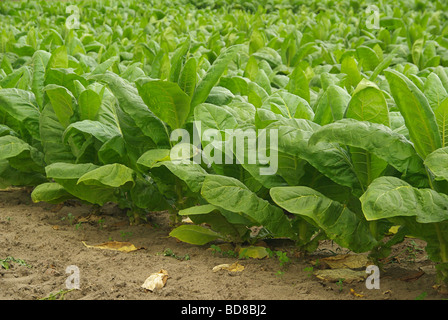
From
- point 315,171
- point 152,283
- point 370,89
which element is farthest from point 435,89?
point 152,283

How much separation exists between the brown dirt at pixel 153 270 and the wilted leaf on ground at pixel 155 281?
0.08ft

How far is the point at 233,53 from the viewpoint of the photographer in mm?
3146

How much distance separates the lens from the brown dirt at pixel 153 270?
240 centimetres

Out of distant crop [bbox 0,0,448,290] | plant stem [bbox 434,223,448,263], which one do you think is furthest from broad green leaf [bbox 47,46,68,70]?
plant stem [bbox 434,223,448,263]

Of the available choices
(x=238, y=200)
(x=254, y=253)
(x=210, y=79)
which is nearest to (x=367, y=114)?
(x=238, y=200)

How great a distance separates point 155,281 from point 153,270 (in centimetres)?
18

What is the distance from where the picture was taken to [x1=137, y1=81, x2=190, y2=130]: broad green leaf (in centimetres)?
291

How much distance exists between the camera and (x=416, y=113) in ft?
7.49

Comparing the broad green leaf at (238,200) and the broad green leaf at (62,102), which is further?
the broad green leaf at (62,102)

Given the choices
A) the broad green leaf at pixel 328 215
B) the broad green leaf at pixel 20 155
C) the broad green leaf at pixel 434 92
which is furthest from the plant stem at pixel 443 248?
the broad green leaf at pixel 20 155

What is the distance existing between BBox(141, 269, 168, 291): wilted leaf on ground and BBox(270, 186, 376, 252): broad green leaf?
63 centimetres

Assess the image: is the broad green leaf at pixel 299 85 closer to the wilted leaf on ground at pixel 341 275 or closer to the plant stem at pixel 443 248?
the wilted leaf on ground at pixel 341 275

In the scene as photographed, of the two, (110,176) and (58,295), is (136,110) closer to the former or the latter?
(110,176)

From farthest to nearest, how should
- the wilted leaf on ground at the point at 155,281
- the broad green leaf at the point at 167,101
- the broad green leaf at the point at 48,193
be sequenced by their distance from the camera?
1. the broad green leaf at the point at 48,193
2. the broad green leaf at the point at 167,101
3. the wilted leaf on ground at the point at 155,281
